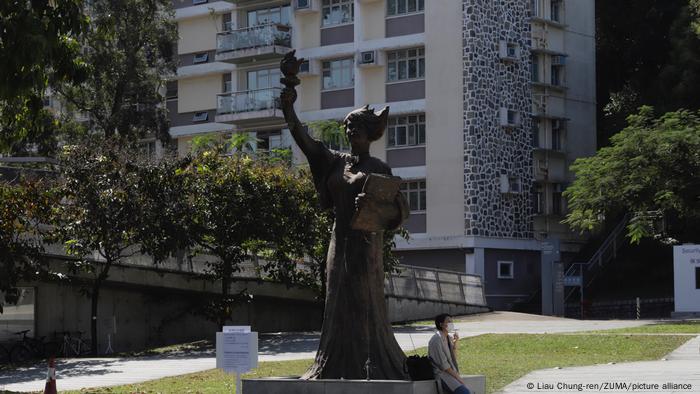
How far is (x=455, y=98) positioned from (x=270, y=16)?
11.5m

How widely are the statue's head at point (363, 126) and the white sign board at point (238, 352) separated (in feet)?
8.92

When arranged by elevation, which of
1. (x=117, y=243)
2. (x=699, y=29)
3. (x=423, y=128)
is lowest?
(x=117, y=243)

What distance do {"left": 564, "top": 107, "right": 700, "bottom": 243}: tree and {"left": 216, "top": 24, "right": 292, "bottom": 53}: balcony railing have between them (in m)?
16.0

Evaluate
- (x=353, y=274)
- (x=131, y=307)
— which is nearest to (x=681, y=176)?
(x=131, y=307)

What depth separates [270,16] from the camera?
56.1 m

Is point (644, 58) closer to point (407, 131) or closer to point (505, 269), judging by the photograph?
point (505, 269)

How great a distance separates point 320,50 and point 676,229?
55.7 feet

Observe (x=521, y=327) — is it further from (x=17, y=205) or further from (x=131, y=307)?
(x=17, y=205)

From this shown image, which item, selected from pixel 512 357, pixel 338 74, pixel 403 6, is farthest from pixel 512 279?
pixel 512 357

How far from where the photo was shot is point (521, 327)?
118ft

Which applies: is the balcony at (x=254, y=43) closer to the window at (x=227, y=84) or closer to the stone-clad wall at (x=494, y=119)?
the window at (x=227, y=84)

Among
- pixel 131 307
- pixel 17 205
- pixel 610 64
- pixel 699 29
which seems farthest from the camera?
pixel 610 64

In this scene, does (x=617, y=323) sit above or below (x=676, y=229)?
below

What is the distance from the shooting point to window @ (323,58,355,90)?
52500 millimetres
